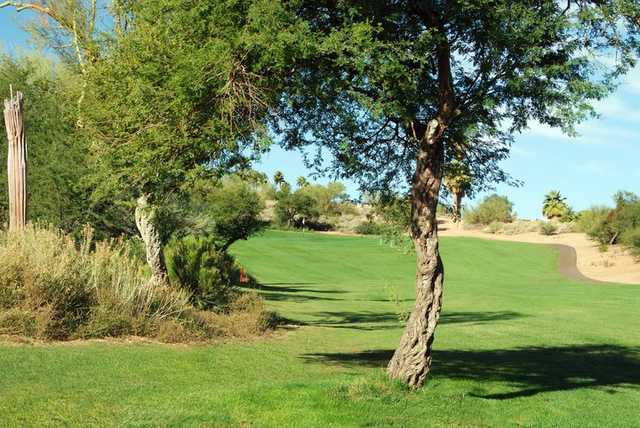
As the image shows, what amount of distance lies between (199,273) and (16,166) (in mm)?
5758

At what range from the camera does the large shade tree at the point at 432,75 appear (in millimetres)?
10469

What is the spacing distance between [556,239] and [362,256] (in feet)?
87.3

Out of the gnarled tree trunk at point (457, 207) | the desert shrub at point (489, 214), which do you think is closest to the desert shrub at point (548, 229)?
the desert shrub at point (489, 214)

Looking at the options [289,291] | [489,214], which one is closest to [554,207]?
[489,214]

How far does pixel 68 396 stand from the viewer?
34.0ft

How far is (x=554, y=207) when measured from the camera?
10194 centimetres

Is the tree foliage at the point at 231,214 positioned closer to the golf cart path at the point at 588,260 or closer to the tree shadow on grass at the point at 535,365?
the tree shadow on grass at the point at 535,365

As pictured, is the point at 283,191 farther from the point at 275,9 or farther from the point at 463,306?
the point at 275,9

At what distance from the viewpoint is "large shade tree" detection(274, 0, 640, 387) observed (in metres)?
10.5

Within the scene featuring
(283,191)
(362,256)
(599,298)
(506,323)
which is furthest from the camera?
(283,191)

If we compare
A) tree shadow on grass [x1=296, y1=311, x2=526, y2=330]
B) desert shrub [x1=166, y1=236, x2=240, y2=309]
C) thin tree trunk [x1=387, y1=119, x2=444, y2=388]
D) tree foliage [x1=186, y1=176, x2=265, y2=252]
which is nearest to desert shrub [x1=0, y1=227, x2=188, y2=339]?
desert shrub [x1=166, y1=236, x2=240, y2=309]

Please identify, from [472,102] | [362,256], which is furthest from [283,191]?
[472,102]

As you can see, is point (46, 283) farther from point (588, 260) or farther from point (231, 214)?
point (588, 260)

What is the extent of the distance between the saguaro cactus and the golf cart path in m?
39.7
